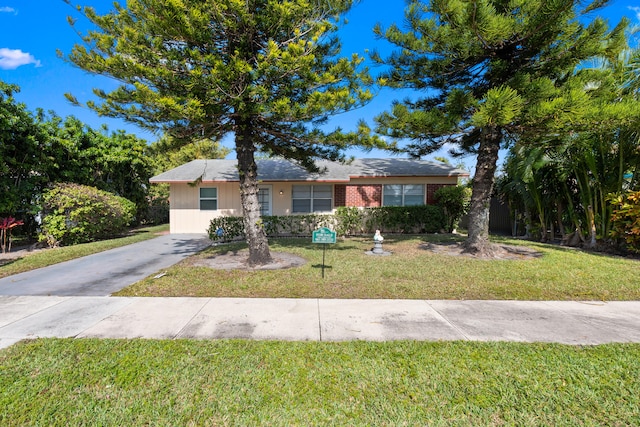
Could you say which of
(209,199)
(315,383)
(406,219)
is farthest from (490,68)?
(209,199)

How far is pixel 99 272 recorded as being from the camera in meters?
6.59

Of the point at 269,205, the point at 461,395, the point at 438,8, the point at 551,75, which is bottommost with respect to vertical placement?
the point at 461,395

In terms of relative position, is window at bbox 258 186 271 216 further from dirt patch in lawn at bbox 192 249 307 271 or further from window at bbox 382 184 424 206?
window at bbox 382 184 424 206

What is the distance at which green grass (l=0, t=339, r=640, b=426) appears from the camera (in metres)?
2.21

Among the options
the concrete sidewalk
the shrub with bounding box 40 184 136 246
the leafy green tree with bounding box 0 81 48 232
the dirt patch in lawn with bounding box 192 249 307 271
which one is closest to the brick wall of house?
the dirt patch in lawn with bounding box 192 249 307 271

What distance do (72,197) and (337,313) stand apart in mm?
10409

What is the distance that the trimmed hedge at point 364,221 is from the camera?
1252cm

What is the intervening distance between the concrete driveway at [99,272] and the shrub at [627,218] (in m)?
12.3

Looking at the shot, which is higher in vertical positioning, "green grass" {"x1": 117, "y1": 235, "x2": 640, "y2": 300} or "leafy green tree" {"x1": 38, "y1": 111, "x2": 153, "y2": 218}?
"leafy green tree" {"x1": 38, "y1": 111, "x2": 153, "y2": 218}

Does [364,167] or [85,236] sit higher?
[364,167]

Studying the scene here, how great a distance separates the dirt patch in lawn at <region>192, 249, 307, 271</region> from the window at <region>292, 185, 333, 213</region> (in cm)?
516

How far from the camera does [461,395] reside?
2453 mm

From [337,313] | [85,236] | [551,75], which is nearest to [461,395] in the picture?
[337,313]

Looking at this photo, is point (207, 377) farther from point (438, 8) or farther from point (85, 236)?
point (85, 236)
